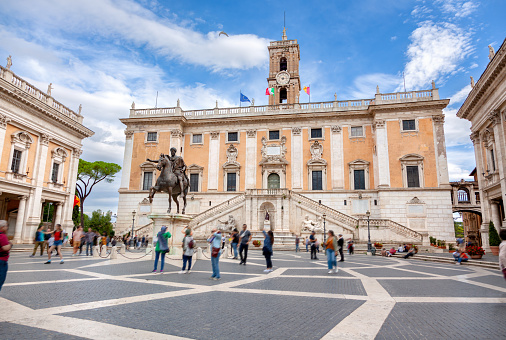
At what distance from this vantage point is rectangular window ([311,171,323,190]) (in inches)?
1353

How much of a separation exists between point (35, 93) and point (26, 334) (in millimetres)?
29134

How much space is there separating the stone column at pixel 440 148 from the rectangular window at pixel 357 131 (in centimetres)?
706

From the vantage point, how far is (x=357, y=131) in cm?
3506

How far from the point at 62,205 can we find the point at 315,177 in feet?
85.0

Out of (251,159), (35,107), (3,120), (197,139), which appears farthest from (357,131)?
(3,120)

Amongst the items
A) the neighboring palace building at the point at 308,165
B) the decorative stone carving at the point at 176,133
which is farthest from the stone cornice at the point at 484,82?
the decorative stone carving at the point at 176,133

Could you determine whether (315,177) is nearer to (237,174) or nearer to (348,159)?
(348,159)

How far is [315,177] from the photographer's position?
34.7m

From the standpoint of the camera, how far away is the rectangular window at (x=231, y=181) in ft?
118

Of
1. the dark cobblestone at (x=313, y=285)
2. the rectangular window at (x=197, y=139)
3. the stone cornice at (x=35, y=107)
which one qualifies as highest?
the rectangular window at (x=197, y=139)

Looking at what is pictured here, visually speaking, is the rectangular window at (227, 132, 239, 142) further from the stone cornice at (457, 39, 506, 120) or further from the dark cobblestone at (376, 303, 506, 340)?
the dark cobblestone at (376, 303, 506, 340)

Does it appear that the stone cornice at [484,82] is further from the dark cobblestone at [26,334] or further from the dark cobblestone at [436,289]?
the dark cobblestone at [26,334]

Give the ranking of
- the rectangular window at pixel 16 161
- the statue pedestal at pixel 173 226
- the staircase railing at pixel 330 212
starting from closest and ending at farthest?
the statue pedestal at pixel 173 226
the rectangular window at pixel 16 161
the staircase railing at pixel 330 212

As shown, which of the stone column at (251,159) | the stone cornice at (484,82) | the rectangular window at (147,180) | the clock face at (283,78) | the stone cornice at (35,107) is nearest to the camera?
the stone cornice at (484,82)
